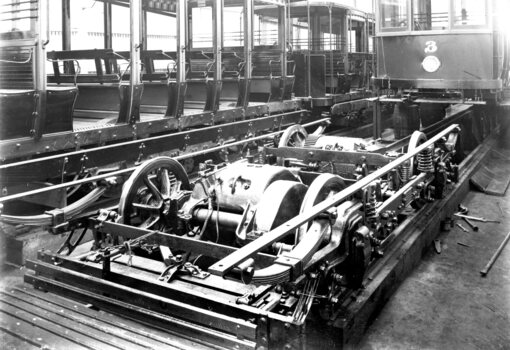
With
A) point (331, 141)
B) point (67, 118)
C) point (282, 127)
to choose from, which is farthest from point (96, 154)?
point (282, 127)

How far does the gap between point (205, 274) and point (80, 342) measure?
0.90 meters

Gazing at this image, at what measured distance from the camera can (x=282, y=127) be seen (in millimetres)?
9758

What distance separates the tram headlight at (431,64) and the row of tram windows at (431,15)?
479 mm

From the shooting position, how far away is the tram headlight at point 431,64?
8305mm

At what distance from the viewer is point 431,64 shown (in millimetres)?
8359

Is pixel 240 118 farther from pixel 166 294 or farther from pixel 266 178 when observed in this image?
pixel 166 294

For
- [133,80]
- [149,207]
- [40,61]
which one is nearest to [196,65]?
[133,80]

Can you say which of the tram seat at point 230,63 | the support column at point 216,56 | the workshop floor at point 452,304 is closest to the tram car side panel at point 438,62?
the tram seat at point 230,63

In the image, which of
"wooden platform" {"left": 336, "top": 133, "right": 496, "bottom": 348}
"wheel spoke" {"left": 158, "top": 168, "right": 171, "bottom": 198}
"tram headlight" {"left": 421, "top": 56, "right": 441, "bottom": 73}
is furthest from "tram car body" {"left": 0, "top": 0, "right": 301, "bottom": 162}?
"wooden platform" {"left": 336, "top": 133, "right": 496, "bottom": 348}

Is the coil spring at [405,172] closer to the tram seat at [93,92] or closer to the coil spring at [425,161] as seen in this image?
the coil spring at [425,161]

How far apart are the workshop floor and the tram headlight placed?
4.04 m

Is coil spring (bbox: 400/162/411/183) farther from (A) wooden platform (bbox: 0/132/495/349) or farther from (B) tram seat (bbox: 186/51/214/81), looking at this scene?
(B) tram seat (bbox: 186/51/214/81)

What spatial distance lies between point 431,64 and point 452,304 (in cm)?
562

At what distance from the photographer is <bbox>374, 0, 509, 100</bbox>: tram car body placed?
7.91m
